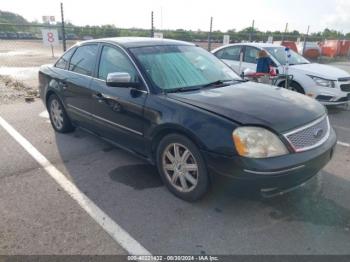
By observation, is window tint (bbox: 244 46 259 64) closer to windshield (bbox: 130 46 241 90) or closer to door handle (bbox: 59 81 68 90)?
windshield (bbox: 130 46 241 90)

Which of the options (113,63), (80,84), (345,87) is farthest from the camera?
(345,87)

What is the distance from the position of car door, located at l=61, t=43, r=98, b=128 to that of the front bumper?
228 centimetres

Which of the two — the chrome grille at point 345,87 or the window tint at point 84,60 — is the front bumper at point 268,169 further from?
the chrome grille at point 345,87

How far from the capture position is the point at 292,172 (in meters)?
2.69

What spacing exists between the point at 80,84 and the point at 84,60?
41 cm

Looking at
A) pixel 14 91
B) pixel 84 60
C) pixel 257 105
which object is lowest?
pixel 14 91

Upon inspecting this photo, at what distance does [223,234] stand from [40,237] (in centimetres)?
165

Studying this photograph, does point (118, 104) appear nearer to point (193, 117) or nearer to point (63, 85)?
point (193, 117)

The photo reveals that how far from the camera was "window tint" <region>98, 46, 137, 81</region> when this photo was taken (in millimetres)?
3697

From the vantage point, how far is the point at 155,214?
306 centimetres

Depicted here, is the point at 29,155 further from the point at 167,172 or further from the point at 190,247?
the point at 190,247

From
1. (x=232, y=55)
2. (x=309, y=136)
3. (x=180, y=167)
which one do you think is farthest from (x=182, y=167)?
(x=232, y=55)

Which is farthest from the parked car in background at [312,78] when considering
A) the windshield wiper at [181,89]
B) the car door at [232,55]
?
the windshield wiper at [181,89]

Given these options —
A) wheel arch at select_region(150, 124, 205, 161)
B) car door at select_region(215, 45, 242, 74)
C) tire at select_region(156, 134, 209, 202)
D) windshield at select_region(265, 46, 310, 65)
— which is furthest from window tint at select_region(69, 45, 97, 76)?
windshield at select_region(265, 46, 310, 65)
